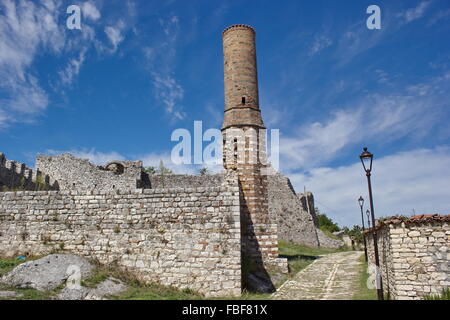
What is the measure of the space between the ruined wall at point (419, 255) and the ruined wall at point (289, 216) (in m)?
20.7

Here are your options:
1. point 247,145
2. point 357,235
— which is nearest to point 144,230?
point 247,145

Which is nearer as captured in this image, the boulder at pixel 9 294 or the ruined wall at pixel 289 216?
the boulder at pixel 9 294

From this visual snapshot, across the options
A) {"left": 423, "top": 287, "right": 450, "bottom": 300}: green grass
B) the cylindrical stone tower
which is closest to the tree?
the cylindrical stone tower

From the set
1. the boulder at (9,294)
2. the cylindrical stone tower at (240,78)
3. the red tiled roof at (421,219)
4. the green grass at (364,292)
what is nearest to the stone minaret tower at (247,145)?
the cylindrical stone tower at (240,78)

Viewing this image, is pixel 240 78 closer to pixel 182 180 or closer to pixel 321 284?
pixel 321 284

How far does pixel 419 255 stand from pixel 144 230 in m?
8.33

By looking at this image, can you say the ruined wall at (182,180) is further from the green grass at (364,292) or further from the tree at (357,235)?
the tree at (357,235)

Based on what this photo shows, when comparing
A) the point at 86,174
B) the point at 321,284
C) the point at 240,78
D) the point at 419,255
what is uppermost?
the point at 240,78

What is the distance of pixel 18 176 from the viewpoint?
64.8 feet

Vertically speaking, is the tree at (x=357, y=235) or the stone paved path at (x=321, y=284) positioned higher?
the tree at (x=357, y=235)

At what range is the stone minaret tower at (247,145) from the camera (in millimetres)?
13250

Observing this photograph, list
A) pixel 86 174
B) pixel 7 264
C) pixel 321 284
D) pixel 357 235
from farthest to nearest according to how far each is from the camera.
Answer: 1. pixel 357 235
2. pixel 86 174
3. pixel 321 284
4. pixel 7 264

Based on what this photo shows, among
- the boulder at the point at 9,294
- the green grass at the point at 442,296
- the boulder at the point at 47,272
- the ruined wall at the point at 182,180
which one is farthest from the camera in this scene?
the ruined wall at the point at 182,180

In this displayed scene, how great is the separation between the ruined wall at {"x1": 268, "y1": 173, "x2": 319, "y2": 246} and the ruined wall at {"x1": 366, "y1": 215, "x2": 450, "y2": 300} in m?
20.7
